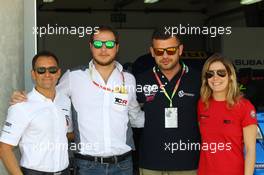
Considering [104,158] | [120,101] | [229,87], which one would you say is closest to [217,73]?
[229,87]

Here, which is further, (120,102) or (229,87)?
(120,102)

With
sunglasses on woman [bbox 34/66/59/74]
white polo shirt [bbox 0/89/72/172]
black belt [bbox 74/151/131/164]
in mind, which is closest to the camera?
white polo shirt [bbox 0/89/72/172]

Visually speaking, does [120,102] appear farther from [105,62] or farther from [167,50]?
[167,50]

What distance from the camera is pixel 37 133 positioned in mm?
2932

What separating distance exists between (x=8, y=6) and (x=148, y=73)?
1106 millimetres

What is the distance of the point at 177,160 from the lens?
3.38m

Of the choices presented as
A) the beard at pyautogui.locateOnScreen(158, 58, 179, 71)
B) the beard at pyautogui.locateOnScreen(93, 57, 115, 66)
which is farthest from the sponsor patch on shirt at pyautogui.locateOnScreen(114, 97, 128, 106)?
the beard at pyautogui.locateOnScreen(158, 58, 179, 71)

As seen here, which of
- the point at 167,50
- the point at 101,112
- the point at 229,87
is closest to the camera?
the point at 229,87

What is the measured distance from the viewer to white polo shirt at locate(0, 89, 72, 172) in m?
2.88

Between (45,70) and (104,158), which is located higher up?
(45,70)

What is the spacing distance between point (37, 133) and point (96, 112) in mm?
476

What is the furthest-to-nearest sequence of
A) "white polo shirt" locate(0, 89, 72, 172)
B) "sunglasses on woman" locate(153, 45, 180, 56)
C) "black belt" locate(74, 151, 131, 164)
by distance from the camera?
"sunglasses on woman" locate(153, 45, 180, 56), "black belt" locate(74, 151, 131, 164), "white polo shirt" locate(0, 89, 72, 172)

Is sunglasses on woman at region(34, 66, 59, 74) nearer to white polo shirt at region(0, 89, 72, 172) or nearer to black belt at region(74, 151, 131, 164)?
white polo shirt at region(0, 89, 72, 172)

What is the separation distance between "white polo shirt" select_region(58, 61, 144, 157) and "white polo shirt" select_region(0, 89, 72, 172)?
24 centimetres
